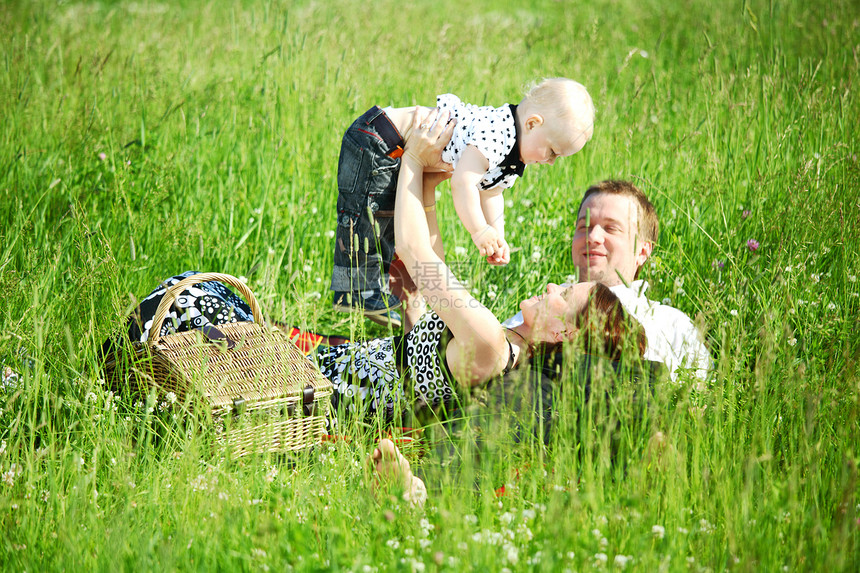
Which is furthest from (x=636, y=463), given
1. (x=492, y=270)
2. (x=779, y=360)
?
(x=492, y=270)

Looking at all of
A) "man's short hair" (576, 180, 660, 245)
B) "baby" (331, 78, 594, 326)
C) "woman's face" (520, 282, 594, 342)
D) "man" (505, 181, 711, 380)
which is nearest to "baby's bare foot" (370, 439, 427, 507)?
"baby" (331, 78, 594, 326)

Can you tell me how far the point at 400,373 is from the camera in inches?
106

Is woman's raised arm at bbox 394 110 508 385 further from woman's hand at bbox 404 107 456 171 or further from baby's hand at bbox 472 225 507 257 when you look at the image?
baby's hand at bbox 472 225 507 257

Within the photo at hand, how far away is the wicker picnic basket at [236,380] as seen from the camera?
2.28 meters

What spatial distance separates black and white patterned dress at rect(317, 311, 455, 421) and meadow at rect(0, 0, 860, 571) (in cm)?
18

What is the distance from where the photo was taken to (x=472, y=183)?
255 centimetres

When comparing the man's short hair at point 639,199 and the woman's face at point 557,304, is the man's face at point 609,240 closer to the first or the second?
the man's short hair at point 639,199

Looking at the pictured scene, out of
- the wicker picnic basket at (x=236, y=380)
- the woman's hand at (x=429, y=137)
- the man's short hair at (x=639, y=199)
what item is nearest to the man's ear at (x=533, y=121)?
the woman's hand at (x=429, y=137)

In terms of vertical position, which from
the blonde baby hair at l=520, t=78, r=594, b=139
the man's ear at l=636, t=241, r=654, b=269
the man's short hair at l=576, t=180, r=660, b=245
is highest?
the blonde baby hair at l=520, t=78, r=594, b=139

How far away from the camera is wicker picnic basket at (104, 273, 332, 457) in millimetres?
2277

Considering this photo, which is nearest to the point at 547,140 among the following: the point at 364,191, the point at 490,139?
the point at 490,139

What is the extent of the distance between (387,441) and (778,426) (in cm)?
124

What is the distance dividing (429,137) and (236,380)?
1.14m

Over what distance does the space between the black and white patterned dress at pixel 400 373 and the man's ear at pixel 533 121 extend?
2.54 feet
